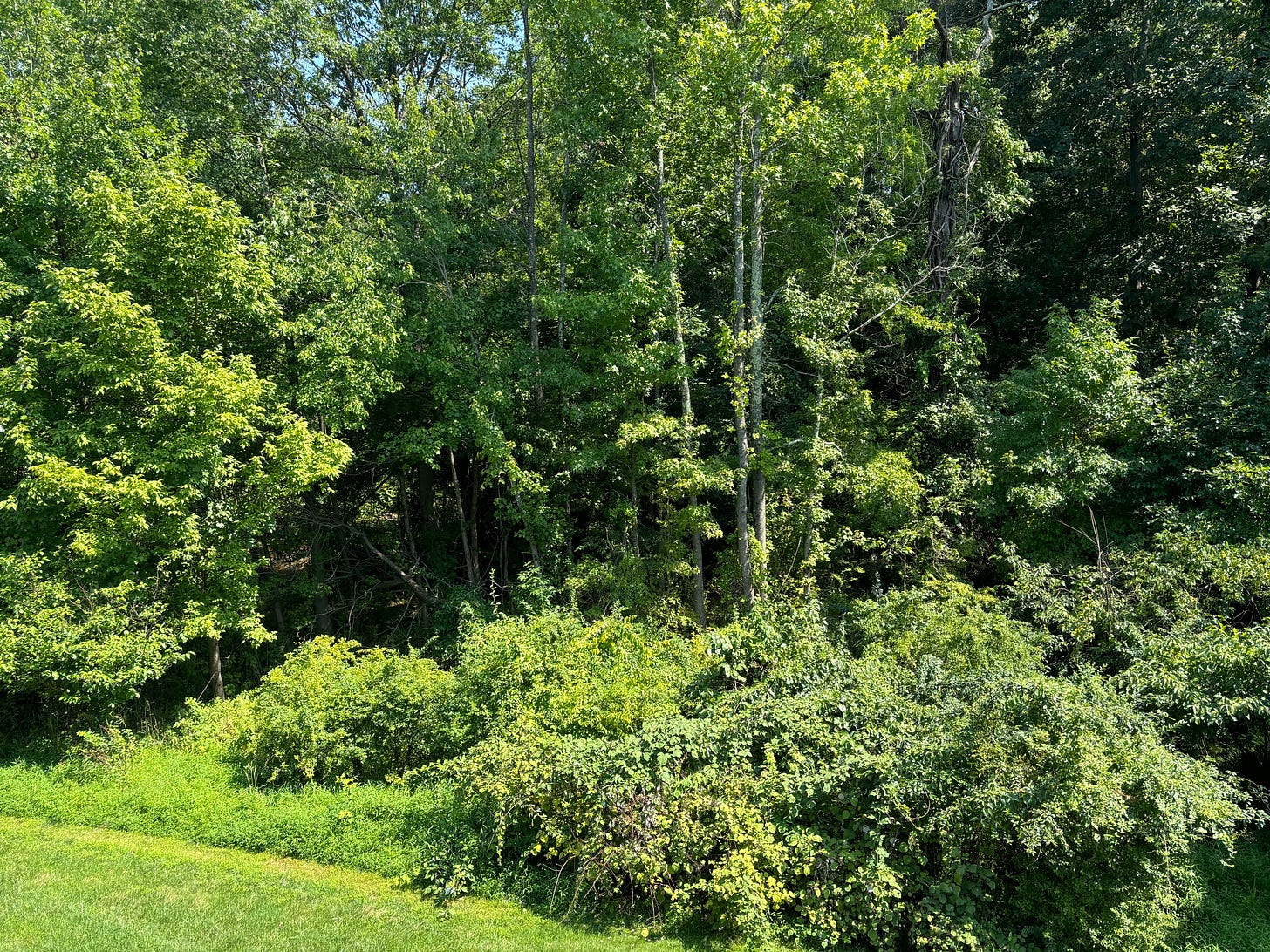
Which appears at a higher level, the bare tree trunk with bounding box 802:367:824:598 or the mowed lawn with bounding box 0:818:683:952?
the bare tree trunk with bounding box 802:367:824:598

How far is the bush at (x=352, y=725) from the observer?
27.6 ft

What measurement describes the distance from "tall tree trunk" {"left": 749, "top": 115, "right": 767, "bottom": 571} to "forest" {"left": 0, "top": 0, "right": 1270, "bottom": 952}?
7.4 inches

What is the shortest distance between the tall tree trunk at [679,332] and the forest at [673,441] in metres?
0.12

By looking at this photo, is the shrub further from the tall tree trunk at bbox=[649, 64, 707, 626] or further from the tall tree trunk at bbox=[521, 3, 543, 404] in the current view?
the tall tree trunk at bbox=[521, 3, 543, 404]

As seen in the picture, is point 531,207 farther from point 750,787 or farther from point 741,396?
point 750,787

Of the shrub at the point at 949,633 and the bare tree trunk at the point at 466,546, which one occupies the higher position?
the bare tree trunk at the point at 466,546

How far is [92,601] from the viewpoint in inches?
383

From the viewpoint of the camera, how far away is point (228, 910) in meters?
6.52

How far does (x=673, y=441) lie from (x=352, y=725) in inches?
272

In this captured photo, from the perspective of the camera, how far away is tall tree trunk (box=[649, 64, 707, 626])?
12328 mm

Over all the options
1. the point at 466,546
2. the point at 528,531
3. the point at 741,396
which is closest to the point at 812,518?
the point at 741,396

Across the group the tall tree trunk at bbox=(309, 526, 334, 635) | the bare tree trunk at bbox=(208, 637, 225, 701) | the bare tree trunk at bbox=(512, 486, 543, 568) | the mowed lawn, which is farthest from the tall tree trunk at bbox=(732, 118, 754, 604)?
the bare tree trunk at bbox=(208, 637, 225, 701)

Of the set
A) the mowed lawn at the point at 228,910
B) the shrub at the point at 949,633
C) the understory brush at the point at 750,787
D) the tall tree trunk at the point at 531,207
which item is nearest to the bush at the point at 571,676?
the understory brush at the point at 750,787

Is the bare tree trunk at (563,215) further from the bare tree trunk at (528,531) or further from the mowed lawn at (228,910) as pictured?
the mowed lawn at (228,910)
